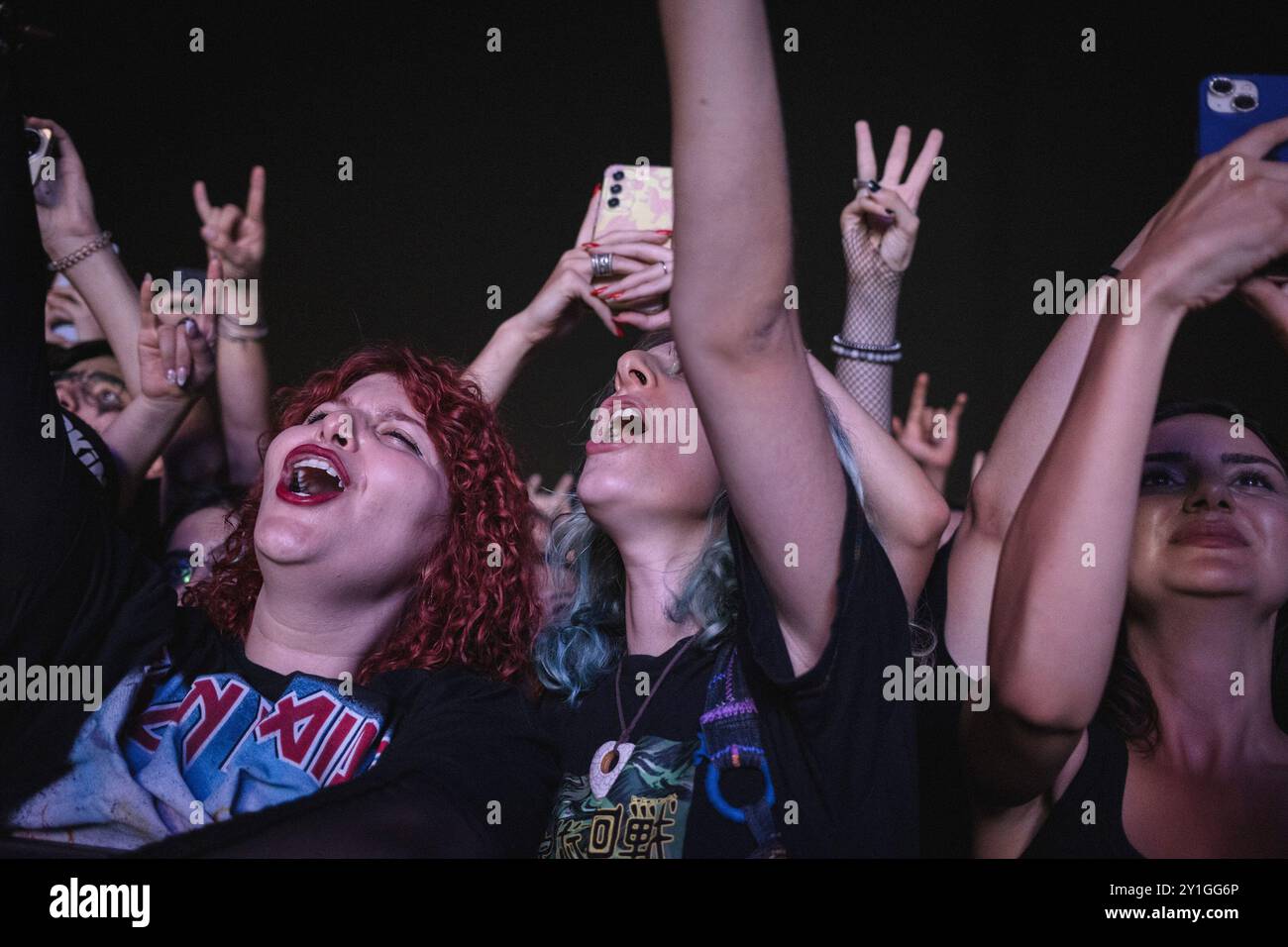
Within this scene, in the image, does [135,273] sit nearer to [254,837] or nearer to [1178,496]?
[254,837]

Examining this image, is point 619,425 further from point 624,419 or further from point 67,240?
point 67,240

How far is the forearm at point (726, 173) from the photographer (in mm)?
1025

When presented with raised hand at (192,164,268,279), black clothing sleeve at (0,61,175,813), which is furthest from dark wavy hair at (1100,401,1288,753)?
raised hand at (192,164,268,279)

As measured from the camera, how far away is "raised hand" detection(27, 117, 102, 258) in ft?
7.64

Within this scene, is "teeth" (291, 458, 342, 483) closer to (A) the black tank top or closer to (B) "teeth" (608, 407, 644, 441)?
(B) "teeth" (608, 407, 644, 441)

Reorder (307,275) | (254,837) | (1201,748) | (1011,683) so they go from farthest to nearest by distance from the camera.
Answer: (307,275)
(1201,748)
(1011,683)
(254,837)

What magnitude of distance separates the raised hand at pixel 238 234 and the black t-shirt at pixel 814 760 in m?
1.47

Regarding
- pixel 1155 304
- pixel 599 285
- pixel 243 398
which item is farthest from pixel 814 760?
pixel 243 398

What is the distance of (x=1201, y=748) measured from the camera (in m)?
1.76

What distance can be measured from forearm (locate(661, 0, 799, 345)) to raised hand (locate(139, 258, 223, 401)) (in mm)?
1405

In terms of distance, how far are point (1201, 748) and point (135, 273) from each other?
8.98 feet

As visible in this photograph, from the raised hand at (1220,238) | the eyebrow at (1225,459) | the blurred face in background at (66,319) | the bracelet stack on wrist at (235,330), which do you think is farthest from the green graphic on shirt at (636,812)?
the blurred face in background at (66,319)

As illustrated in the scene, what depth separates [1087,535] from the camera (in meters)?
1.32
